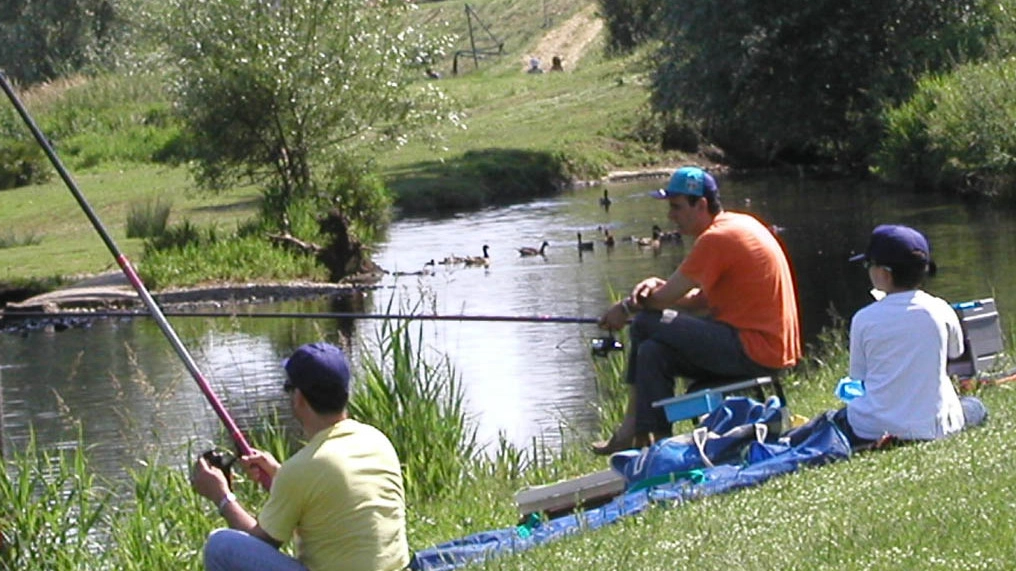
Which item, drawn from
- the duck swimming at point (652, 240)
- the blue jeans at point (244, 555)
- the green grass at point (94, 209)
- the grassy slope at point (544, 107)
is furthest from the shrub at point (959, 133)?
the blue jeans at point (244, 555)

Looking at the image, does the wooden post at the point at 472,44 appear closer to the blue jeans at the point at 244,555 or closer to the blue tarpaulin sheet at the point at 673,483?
the blue tarpaulin sheet at the point at 673,483

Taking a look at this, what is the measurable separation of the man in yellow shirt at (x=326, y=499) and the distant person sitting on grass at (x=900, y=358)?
235cm

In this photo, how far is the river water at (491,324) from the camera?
45.0 ft

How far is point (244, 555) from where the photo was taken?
18.7ft

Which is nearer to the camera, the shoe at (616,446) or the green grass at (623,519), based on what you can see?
the green grass at (623,519)

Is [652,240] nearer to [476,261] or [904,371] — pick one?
[476,261]

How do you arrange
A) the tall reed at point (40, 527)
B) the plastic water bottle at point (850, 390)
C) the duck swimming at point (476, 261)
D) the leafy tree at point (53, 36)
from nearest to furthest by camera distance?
the plastic water bottle at point (850, 390) → the tall reed at point (40, 527) → the duck swimming at point (476, 261) → the leafy tree at point (53, 36)

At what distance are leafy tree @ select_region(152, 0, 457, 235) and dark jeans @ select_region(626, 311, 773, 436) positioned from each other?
16.8 metres

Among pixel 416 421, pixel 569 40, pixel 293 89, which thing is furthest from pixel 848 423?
pixel 569 40

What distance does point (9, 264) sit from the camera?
24500 mm

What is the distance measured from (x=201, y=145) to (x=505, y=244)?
15.2ft

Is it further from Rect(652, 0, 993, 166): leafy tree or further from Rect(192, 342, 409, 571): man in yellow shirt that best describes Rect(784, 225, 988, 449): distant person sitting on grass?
Rect(652, 0, 993, 166): leafy tree

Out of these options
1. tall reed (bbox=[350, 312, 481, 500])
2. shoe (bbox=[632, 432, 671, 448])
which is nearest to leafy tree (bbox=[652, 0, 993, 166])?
tall reed (bbox=[350, 312, 481, 500])

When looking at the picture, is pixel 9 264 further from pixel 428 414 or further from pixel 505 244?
pixel 428 414
